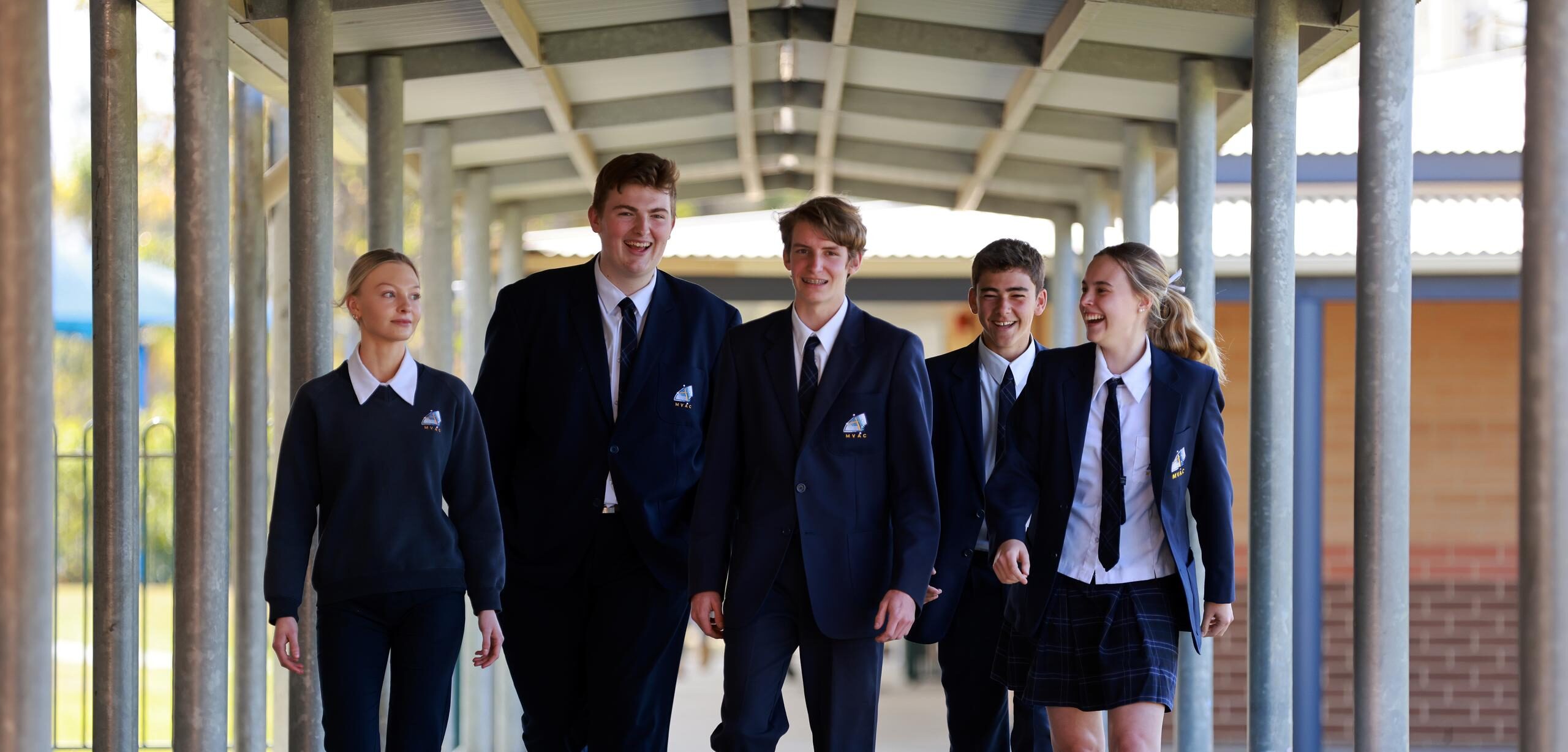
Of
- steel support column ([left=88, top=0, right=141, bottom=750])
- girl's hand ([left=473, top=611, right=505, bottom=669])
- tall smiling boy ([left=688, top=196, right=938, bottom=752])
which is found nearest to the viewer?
tall smiling boy ([left=688, top=196, right=938, bottom=752])

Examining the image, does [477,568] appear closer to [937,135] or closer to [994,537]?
[994,537]

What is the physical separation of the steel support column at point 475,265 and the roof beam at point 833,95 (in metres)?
2.10

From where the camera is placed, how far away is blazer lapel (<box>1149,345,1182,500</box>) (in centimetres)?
441

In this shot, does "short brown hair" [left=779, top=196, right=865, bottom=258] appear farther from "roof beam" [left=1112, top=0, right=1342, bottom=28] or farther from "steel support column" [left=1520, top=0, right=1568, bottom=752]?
"roof beam" [left=1112, top=0, right=1342, bottom=28]

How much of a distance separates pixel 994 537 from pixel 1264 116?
252cm

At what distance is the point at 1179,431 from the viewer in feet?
14.6

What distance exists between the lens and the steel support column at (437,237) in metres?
9.24

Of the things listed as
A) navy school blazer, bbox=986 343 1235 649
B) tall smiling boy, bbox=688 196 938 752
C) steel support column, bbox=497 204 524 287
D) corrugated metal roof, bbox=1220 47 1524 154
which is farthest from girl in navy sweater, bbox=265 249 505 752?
corrugated metal roof, bbox=1220 47 1524 154

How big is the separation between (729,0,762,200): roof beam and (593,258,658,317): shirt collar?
10.3 ft

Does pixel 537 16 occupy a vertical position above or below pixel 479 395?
above

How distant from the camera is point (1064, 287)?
446 inches

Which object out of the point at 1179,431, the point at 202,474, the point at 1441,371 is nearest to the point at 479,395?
the point at 202,474

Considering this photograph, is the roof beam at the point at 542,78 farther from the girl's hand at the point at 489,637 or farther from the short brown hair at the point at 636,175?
the girl's hand at the point at 489,637

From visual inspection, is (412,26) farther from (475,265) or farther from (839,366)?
(839,366)
